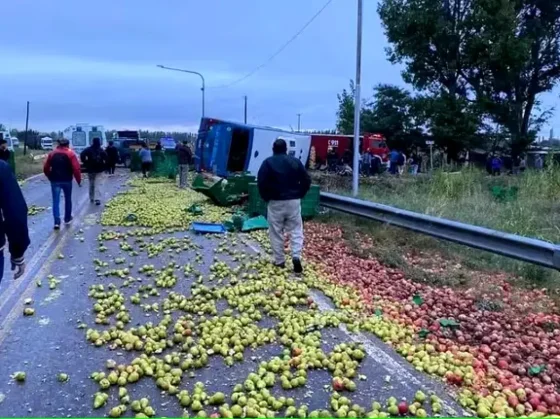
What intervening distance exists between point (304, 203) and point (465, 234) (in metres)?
5.08

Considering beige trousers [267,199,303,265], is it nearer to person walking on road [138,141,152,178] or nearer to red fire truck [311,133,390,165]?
person walking on road [138,141,152,178]

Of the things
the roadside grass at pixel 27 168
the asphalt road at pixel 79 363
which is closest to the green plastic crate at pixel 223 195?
the asphalt road at pixel 79 363

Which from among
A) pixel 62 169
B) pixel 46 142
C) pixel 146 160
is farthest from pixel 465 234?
pixel 46 142

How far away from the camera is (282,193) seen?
8.63 meters

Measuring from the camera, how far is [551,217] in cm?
1189

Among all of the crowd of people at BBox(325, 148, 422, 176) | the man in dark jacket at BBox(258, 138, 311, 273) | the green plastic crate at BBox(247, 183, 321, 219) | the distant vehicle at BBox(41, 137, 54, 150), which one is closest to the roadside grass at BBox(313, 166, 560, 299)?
the green plastic crate at BBox(247, 183, 321, 219)

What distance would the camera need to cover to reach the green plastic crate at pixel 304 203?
517 inches

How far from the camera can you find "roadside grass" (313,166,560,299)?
8.28 m

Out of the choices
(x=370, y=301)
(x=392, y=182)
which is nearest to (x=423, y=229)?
(x=370, y=301)

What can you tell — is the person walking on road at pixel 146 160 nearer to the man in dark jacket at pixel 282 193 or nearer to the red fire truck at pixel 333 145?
the red fire truck at pixel 333 145

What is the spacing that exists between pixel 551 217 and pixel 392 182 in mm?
9793

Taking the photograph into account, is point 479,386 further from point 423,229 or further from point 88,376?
point 423,229

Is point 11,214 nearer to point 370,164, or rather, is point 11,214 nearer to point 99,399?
point 99,399

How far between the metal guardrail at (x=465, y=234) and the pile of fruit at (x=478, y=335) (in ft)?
1.71
